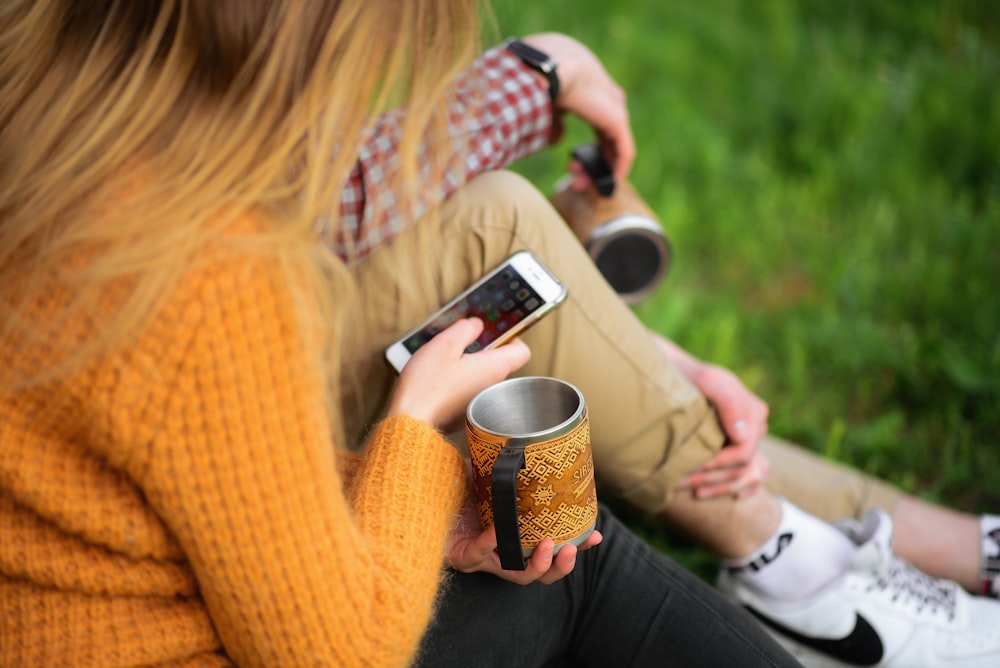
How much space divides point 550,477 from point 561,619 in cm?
27

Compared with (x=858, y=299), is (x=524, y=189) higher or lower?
higher

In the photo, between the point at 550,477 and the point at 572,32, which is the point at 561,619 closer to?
the point at 550,477

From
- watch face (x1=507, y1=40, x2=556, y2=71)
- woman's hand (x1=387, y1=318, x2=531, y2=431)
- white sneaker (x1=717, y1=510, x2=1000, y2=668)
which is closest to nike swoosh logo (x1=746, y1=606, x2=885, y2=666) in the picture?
white sneaker (x1=717, y1=510, x2=1000, y2=668)

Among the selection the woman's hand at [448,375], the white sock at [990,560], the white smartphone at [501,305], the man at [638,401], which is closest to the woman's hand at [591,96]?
the man at [638,401]

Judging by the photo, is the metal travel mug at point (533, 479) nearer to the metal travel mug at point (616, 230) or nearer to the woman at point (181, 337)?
the woman at point (181, 337)

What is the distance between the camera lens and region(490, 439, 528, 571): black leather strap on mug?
31.7 inches

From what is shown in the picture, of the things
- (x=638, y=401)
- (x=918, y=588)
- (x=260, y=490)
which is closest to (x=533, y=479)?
(x=260, y=490)

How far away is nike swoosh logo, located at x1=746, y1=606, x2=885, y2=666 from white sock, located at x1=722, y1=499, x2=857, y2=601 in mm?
51

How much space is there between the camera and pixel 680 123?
2.47 metres

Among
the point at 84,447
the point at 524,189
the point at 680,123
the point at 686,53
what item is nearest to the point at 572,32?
the point at 686,53

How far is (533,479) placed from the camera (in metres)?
0.84

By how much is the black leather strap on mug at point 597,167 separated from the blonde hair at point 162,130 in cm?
62

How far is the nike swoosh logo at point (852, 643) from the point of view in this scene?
1.22 meters

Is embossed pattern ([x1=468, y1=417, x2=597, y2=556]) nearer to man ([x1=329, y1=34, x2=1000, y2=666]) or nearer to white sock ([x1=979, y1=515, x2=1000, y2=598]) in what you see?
man ([x1=329, y1=34, x2=1000, y2=666])
